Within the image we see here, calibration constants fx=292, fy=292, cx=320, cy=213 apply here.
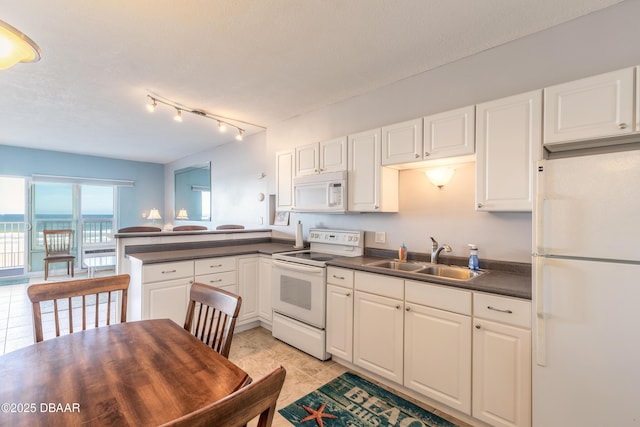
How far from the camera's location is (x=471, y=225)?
2.33 metres

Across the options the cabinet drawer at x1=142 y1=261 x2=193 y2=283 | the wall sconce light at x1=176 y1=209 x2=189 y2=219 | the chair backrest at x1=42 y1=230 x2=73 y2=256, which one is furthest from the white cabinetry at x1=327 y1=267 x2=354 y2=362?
the chair backrest at x1=42 y1=230 x2=73 y2=256

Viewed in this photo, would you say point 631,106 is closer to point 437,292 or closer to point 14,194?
point 437,292

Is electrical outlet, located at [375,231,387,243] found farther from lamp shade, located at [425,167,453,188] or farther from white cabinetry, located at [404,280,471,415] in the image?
white cabinetry, located at [404,280,471,415]

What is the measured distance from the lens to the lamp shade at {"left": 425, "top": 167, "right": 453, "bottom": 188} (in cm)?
244

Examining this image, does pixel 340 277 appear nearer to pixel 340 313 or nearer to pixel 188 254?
pixel 340 313

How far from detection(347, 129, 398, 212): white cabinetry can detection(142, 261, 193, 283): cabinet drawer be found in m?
1.67

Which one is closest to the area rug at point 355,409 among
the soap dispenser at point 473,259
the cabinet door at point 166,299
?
the soap dispenser at point 473,259

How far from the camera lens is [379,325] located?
2.22m

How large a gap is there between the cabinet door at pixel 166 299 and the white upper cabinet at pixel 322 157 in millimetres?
1661

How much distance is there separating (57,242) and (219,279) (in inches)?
194

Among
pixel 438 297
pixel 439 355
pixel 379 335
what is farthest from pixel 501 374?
pixel 379 335

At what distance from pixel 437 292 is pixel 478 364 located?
1.50 ft

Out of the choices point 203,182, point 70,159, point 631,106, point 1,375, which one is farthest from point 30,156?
point 631,106

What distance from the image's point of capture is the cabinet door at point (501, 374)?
1591 mm
